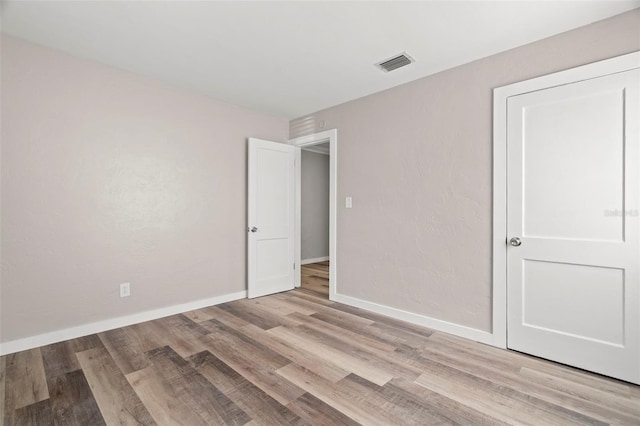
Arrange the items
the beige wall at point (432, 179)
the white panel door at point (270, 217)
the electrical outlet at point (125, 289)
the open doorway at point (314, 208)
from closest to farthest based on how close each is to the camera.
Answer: the beige wall at point (432, 179) < the electrical outlet at point (125, 289) < the white panel door at point (270, 217) < the open doorway at point (314, 208)

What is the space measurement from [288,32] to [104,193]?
2.29 m

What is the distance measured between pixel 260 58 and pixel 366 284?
265 cm

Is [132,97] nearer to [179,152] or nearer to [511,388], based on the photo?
[179,152]

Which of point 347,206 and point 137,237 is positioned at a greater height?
point 347,206

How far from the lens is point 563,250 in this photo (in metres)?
2.29

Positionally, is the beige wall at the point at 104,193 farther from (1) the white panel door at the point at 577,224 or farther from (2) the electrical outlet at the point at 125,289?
(1) the white panel door at the point at 577,224

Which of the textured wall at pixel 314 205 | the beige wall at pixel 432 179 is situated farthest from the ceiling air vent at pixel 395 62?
the textured wall at pixel 314 205

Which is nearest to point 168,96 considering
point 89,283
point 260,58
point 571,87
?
point 260,58

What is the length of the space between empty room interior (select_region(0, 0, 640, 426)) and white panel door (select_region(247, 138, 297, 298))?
41cm

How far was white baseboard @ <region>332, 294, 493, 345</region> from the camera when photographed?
8.79ft

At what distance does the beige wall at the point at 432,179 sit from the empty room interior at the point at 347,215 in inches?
0.8

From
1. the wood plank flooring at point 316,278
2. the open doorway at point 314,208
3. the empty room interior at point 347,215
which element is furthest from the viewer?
the open doorway at point 314,208

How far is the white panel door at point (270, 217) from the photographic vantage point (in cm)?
396

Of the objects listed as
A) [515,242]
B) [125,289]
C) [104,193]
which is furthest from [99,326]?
[515,242]
